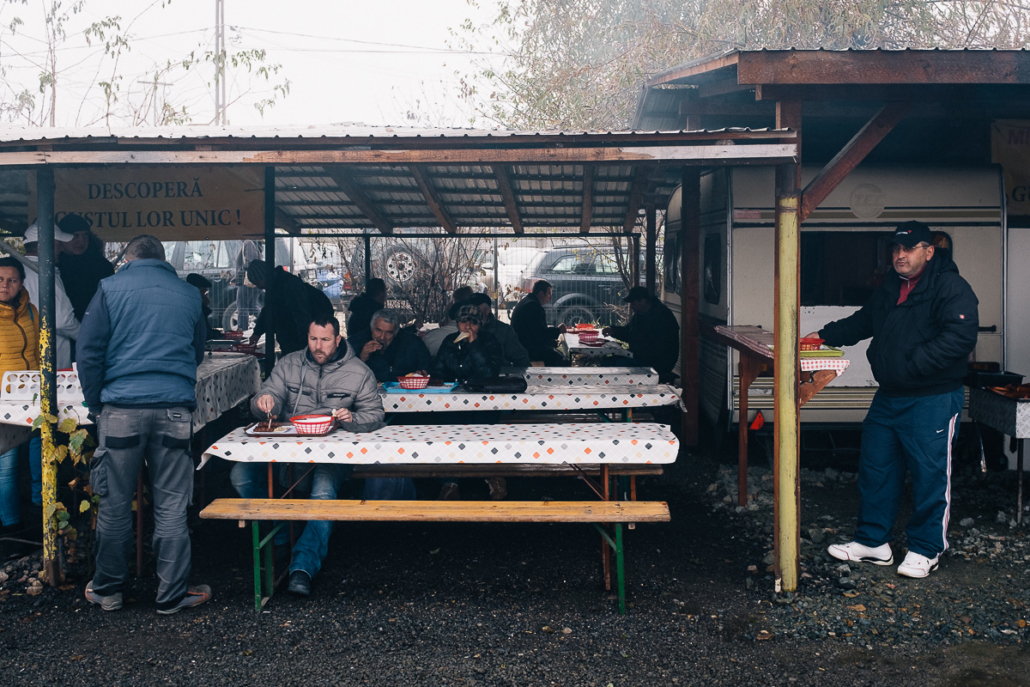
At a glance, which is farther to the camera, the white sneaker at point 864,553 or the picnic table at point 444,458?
the white sneaker at point 864,553

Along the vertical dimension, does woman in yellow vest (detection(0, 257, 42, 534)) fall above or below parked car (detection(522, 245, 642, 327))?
below

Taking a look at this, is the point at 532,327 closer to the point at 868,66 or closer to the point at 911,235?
the point at 911,235

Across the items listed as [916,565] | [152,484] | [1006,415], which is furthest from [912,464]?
[152,484]

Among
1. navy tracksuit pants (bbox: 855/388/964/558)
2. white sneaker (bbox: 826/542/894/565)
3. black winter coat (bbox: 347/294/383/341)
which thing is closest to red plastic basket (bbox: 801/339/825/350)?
navy tracksuit pants (bbox: 855/388/964/558)

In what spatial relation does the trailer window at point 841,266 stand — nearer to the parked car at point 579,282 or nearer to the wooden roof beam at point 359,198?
the wooden roof beam at point 359,198

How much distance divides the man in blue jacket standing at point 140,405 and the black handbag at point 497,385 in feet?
6.57

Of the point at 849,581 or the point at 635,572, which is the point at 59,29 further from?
the point at 849,581

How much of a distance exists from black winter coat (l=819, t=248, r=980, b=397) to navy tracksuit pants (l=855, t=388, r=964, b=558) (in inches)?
3.5

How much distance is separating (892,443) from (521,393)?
7.49 feet

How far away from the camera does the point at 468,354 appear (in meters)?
6.11

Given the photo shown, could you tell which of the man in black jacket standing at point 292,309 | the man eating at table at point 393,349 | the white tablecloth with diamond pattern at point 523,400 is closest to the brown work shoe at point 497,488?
the white tablecloth with diamond pattern at point 523,400

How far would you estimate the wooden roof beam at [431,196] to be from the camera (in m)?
6.93

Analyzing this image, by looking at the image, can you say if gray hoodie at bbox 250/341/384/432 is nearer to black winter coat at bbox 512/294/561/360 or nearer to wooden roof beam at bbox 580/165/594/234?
wooden roof beam at bbox 580/165/594/234

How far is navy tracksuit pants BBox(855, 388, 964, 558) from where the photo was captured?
4.47m
